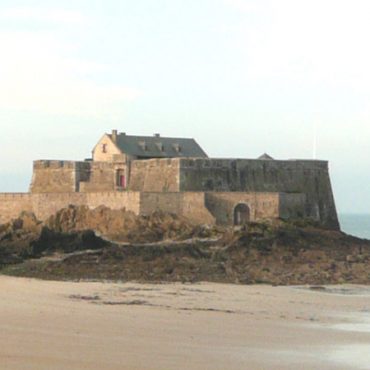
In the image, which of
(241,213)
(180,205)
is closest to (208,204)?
(180,205)

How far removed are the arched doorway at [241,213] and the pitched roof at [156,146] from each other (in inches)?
414

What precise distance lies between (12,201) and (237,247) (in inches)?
459

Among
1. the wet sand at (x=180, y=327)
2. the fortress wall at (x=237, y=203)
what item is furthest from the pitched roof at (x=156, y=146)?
the wet sand at (x=180, y=327)

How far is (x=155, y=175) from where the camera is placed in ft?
110

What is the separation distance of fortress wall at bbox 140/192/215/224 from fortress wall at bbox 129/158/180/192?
2469 mm

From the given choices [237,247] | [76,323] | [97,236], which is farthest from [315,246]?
[76,323]

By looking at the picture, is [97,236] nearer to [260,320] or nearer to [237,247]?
[237,247]

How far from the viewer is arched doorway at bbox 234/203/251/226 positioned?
29672 mm

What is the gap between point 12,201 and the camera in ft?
110

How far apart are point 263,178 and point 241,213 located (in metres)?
4.00

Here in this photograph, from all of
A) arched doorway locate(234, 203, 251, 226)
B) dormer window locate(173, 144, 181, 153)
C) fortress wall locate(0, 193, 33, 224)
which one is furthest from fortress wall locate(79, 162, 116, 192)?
arched doorway locate(234, 203, 251, 226)

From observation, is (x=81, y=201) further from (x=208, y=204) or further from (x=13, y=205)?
(x=208, y=204)

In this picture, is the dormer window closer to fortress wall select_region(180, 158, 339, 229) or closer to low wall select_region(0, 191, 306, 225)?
fortress wall select_region(180, 158, 339, 229)

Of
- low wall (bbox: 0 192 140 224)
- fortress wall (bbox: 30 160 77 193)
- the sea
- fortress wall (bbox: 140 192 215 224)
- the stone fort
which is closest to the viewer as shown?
fortress wall (bbox: 140 192 215 224)
